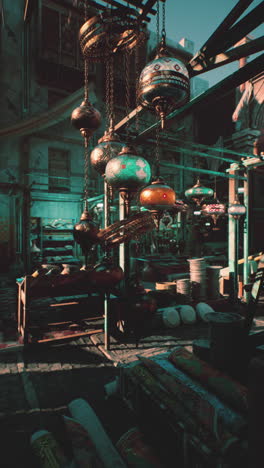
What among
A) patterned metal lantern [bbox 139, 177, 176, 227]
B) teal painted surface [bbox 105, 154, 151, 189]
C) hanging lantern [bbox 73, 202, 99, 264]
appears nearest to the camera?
teal painted surface [bbox 105, 154, 151, 189]

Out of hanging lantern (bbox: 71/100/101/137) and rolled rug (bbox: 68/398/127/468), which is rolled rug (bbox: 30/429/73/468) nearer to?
rolled rug (bbox: 68/398/127/468)

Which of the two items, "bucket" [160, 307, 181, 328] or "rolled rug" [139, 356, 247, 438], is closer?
"rolled rug" [139, 356, 247, 438]

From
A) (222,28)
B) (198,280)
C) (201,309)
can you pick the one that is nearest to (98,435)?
(222,28)

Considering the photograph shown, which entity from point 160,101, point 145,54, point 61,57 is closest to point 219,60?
point 160,101

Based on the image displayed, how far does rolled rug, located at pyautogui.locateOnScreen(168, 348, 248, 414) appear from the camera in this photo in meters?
2.03

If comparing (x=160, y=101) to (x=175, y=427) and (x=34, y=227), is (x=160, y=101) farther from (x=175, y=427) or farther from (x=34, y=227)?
(x=34, y=227)

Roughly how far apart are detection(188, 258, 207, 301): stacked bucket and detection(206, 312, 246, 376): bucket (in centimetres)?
535

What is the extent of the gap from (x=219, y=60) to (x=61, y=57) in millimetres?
14713

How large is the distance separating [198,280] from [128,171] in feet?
18.3

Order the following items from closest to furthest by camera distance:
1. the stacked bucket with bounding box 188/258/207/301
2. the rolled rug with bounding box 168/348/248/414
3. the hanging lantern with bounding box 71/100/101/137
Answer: the rolled rug with bounding box 168/348/248/414 → the hanging lantern with bounding box 71/100/101/137 → the stacked bucket with bounding box 188/258/207/301

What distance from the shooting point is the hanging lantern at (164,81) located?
2680 mm

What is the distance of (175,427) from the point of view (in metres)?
2.11

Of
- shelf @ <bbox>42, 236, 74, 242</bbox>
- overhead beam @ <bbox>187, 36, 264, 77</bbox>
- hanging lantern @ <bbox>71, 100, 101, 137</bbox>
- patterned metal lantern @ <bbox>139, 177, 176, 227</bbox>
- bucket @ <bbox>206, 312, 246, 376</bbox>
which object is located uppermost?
overhead beam @ <bbox>187, 36, 264, 77</bbox>

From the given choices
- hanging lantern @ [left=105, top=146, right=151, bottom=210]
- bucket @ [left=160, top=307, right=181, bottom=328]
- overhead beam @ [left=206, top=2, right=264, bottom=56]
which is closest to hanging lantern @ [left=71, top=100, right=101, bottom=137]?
hanging lantern @ [left=105, top=146, right=151, bottom=210]
